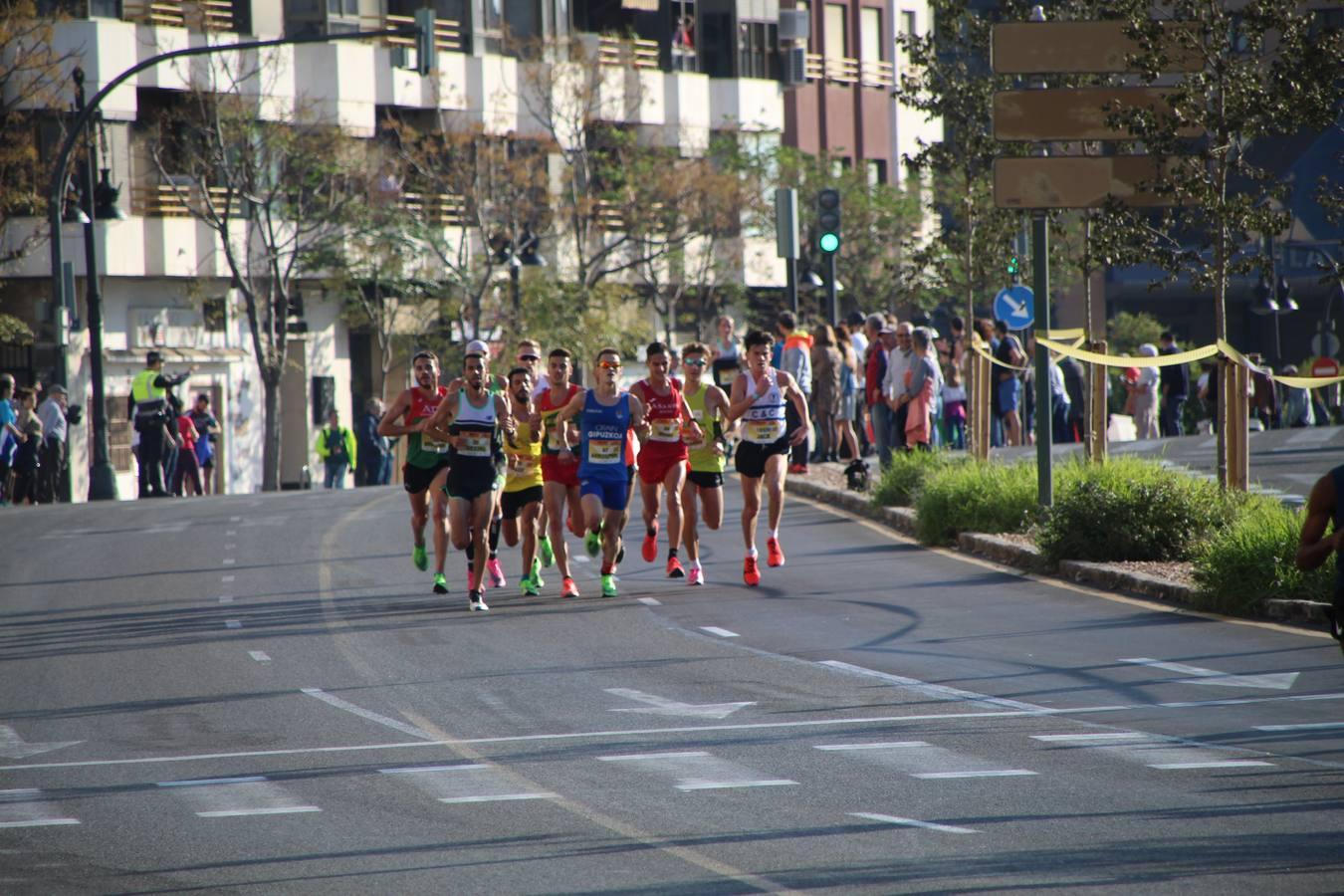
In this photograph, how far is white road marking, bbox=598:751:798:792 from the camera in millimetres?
9227

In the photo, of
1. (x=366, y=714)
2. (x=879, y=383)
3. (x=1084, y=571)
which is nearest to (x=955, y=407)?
(x=879, y=383)

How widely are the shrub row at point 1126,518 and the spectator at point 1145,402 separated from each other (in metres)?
8.37

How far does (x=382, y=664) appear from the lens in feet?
44.1

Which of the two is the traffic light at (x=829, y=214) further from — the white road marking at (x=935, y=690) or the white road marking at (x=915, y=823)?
the white road marking at (x=915, y=823)

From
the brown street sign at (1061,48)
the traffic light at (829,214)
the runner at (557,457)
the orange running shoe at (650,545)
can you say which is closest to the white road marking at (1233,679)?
the runner at (557,457)

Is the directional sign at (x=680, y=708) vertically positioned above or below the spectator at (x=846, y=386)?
below

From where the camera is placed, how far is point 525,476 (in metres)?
16.8

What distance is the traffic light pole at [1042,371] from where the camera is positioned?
60.5 ft

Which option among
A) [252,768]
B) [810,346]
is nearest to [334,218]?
[810,346]

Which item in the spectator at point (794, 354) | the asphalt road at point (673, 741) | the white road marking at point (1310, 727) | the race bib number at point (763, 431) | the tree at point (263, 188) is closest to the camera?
the asphalt road at point (673, 741)

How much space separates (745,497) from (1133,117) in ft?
14.5

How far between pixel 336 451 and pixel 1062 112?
20253 millimetres

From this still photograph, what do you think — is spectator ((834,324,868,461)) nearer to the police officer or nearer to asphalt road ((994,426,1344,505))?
asphalt road ((994,426,1344,505))

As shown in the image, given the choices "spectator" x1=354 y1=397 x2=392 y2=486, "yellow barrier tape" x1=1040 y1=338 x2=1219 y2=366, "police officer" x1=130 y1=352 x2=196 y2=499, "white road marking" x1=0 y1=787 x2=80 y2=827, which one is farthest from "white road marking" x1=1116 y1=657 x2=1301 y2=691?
"spectator" x1=354 y1=397 x2=392 y2=486
